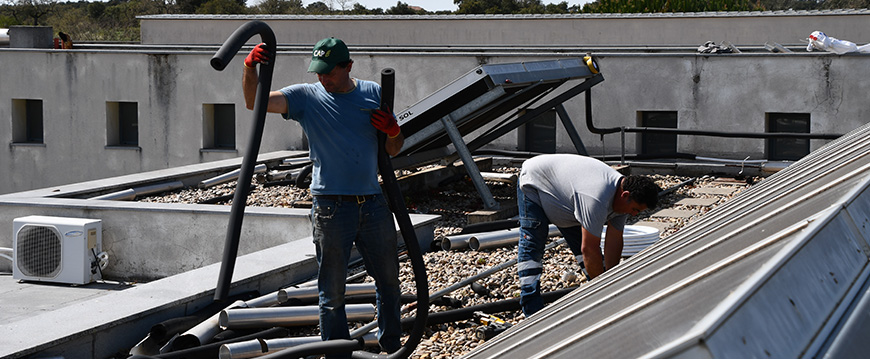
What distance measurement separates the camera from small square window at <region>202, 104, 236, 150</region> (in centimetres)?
1850

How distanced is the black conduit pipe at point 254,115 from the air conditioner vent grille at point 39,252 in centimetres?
423

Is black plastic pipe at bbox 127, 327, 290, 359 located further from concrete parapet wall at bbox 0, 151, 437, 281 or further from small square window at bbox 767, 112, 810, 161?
small square window at bbox 767, 112, 810, 161

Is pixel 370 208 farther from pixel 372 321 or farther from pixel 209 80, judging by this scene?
pixel 209 80

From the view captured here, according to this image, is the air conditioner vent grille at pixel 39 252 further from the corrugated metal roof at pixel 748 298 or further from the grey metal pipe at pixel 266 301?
the corrugated metal roof at pixel 748 298

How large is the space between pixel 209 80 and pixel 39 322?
526 inches

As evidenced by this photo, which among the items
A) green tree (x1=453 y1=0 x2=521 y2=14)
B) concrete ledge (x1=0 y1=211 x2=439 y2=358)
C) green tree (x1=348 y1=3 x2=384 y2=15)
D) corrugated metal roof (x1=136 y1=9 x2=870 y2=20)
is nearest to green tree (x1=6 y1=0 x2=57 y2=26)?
green tree (x1=348 y1=3 x2=384 y2=15)

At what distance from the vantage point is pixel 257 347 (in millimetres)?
5160

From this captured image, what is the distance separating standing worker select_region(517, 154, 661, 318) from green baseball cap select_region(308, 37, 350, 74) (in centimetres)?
174

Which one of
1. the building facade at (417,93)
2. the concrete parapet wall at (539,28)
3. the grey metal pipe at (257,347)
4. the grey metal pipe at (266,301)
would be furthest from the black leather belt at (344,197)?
the concrete parapet wall at (539,28)

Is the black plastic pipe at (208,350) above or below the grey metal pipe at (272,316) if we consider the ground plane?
below

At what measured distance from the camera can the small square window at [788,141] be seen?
14961mm

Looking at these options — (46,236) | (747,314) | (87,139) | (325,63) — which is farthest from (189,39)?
(747,314)

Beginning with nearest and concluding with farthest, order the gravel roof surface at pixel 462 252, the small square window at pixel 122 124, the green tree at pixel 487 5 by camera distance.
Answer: the gravel roof surface at pixel 462 252 < the small square window at pixel 122 124 < the green tree at pixel 487 5

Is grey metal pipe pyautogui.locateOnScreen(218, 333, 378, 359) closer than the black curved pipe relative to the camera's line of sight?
No
